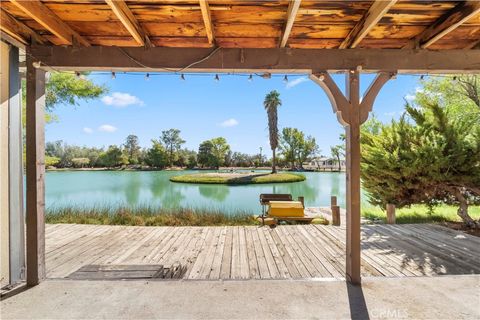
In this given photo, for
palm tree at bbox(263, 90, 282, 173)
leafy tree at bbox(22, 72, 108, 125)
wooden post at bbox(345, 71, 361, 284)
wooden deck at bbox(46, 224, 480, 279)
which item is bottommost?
wooden deck at bbox(46, 224, 480, 279)

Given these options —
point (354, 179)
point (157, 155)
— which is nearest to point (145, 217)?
point (354, 179)

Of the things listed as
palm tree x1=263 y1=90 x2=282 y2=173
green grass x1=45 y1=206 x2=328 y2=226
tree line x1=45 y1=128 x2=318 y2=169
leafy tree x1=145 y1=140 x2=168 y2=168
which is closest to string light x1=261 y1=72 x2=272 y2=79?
green grass x1=45 y1=206 x2=328 y2=226

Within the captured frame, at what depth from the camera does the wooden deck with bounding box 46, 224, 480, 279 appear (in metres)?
3.37

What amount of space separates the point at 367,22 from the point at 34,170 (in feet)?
11.3

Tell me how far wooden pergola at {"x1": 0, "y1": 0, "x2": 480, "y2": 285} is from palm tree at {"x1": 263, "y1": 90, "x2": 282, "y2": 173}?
26.5 m

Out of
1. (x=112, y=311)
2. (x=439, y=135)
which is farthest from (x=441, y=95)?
(x=112, y=311)

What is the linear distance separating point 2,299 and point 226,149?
41200 millimetres

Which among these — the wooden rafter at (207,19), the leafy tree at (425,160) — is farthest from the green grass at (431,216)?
the wooden rafter at (207,19)

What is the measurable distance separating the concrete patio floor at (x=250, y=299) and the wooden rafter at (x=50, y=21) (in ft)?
8.07

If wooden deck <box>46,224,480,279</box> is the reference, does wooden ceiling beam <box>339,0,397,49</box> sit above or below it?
above

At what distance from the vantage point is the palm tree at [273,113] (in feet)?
96.2

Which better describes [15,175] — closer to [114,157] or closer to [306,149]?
[306,149]

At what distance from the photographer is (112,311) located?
2.23 m

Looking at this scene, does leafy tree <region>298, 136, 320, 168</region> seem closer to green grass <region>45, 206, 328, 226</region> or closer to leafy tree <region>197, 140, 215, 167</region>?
leafy tree <region>197, 140, 215, 167</region>
